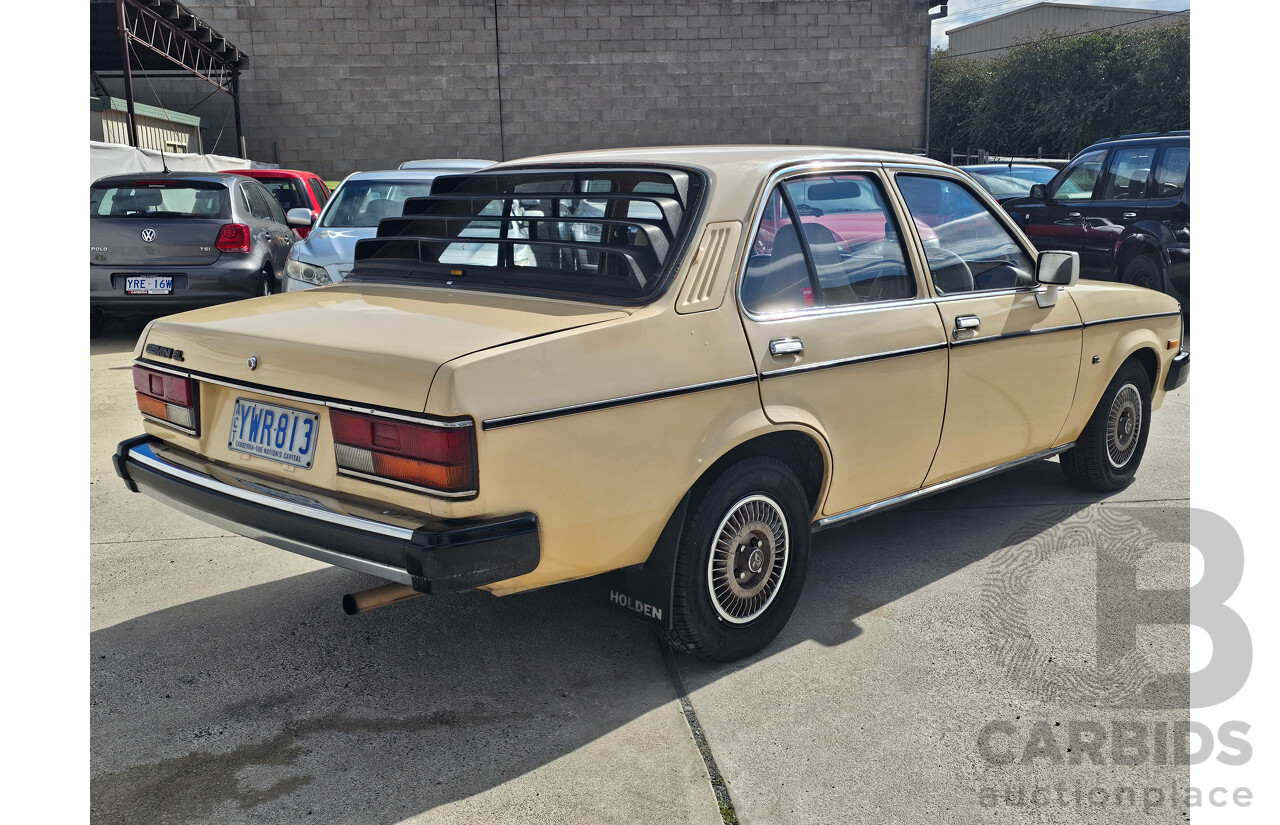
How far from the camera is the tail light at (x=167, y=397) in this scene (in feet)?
11.1

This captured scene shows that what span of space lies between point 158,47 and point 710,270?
23457 mm

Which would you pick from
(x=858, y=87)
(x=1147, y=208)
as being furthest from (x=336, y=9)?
(x=1147, y=208)

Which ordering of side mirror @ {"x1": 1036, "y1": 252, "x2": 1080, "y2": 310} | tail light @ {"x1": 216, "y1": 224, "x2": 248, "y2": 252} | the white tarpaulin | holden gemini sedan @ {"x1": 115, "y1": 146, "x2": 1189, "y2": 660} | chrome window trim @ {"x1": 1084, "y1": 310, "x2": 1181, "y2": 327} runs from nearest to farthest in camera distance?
holden gemini sedan @ {"x1": 115, "y1": 146, "x2": 1189, "y2": 660} → side mirror @ {"x1": 1036, "y1": 252, "x2": 1080, "y2": 310} → chrome window trim @ {"x1": 1084, "y1": 310, "x2": 1181, "y2": 327} → tail light @ {"x1": 216, "y1": 224, "x2": 248, "y2": 252} → the white tarpaulin

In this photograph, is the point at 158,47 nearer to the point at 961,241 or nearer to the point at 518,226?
the point at 518,226

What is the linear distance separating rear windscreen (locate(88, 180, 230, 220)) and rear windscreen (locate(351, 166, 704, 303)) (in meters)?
6.34

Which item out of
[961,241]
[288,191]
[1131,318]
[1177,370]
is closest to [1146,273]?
[1177,370]

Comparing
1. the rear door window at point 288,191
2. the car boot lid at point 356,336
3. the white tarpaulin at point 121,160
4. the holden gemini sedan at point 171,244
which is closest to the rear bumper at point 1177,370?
the car boot lid at point 356,336

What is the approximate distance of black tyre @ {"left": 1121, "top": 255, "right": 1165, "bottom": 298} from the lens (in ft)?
31.2

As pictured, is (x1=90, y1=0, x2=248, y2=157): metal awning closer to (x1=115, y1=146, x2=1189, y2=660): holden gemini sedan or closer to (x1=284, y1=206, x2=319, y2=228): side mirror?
(x1=284, y1=206, x2=319, y2=228): side mirror

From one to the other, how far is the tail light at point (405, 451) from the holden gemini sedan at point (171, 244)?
7215 millimetres

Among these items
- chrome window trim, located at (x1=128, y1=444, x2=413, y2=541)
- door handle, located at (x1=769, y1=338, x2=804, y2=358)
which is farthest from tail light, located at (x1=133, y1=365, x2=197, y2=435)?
door handle, located at (x1=769, y1=338, x2=804, y2=358)

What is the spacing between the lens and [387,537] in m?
2.72

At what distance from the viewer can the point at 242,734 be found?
3.05 m

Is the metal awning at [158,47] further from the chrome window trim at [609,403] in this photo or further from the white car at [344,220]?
the chrome window trim at [609,403]
